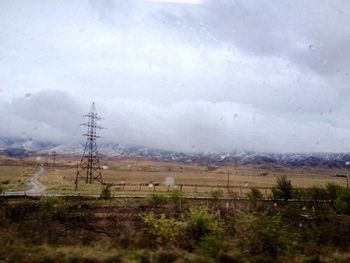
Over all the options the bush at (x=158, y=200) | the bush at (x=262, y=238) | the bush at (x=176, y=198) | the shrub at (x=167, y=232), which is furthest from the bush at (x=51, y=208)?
Answer: the bush at (x=262, y=238)

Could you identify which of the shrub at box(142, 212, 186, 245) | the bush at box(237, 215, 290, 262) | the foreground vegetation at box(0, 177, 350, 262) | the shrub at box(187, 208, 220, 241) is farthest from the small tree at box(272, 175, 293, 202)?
the bush at box(237, 215, 290, 262)

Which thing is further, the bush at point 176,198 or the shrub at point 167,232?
the bush at point 176,198

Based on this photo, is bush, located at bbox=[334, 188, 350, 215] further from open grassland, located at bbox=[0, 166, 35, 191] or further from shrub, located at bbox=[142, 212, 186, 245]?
open grassland, located at bbox=[0, 166, 35, 191]

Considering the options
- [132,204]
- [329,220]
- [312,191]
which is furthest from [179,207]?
[312,191]

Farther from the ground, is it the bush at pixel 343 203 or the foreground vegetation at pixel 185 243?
the foreground vegetation at pixel 185 243

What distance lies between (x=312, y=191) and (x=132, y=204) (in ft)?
86.6

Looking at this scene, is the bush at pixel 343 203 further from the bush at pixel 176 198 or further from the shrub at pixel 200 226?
the shrub at pixel 200 226

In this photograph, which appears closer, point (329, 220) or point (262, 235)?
point (262, 235)

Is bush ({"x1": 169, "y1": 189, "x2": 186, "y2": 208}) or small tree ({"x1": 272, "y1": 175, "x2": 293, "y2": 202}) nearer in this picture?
bush ({"x1": 169, "y1": 189, "x2": 186, "y2": 208})

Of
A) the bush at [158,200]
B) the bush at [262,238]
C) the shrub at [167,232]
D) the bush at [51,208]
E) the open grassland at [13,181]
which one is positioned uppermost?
the bush at [262,238]

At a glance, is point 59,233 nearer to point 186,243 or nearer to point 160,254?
point 186,243

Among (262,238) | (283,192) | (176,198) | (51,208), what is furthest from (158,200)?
(262,238)

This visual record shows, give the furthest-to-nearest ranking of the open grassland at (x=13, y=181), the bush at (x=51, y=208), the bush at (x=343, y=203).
A: the open grassland at (x=13, y=181) < the bush at (x=343, y=203) < the bush at (x=51, y=208)

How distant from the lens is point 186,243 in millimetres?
17219
